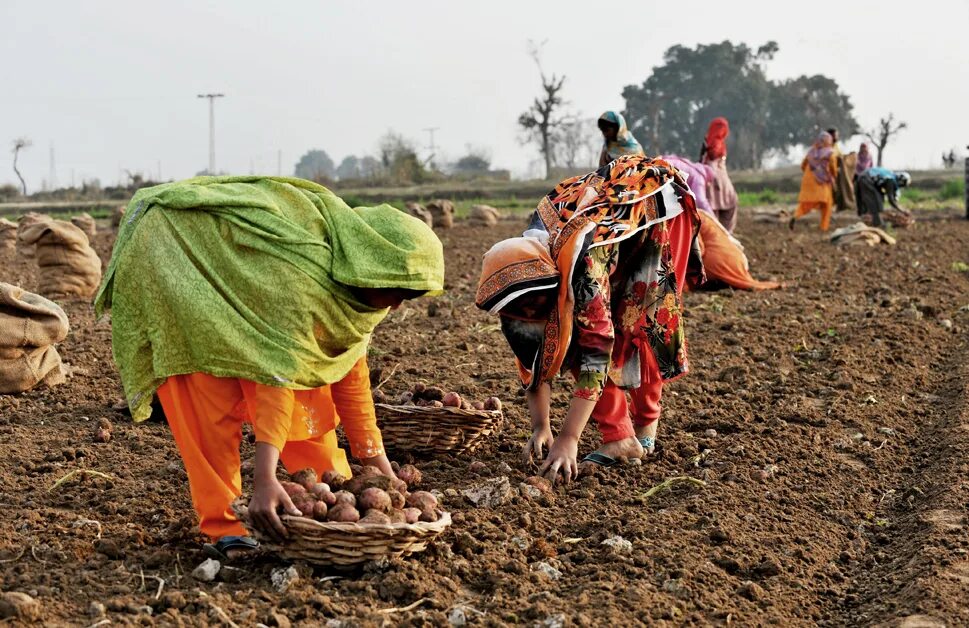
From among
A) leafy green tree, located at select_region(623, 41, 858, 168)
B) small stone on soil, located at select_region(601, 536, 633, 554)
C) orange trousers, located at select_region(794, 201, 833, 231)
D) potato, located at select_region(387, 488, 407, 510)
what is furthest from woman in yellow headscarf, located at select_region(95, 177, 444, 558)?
leafy green tree, located at select_region(623, 41, 858, 168)

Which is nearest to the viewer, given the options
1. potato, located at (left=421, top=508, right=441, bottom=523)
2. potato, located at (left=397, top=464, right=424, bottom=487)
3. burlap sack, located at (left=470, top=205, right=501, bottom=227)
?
→ potato, located at (left=421, top=508, right=441, bottom=523)

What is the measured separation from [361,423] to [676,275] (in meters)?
1.67

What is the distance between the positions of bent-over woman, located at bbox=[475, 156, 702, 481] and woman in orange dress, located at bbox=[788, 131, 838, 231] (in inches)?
469

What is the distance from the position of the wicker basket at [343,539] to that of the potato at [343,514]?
0.05 meters

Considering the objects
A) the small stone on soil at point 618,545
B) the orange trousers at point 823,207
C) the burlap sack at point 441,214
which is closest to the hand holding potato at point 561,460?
the small stone on soil at point 618,545

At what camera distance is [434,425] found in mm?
4336

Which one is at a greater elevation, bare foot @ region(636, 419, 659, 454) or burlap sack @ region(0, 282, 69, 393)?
burlap sack @ region(0, 282, 69, 393)

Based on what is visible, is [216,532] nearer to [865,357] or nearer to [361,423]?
[361,423]

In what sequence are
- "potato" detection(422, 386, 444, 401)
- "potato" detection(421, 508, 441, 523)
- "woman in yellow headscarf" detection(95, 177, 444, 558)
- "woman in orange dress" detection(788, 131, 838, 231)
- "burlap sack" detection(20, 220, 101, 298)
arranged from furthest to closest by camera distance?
"woman in orange dress" detection(788, 131, 838, 231)
"burlap sack" detection(20, 220, 101, 298)
"potato" detection(422, 386, 444, 401)
"potato" detection(421, 508, 441, 523)
"woman in yellow headscarf" detection(95, 177, 444, 558)

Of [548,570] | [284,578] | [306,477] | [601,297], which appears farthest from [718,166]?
[284,578]

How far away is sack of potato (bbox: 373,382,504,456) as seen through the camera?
170 inches

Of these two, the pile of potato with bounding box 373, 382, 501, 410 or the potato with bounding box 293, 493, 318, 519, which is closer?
the potato with bounding box 293, 493, 318, 519

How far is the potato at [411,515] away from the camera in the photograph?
3.09 m

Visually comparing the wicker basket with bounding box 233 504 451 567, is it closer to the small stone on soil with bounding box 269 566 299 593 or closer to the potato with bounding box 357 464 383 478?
the small stone on soil with bounding box 269 566 299 593
